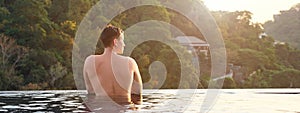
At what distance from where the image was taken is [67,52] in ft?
114

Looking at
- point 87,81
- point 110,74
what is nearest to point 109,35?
point 110,74

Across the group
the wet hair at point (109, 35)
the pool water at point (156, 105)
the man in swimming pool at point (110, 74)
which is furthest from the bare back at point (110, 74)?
the wet hair at point (109, 35)

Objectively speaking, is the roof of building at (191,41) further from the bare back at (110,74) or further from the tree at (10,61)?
the bare back at (110,74)

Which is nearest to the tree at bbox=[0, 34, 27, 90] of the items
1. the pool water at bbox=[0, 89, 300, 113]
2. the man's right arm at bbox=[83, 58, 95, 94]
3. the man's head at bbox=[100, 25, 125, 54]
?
the pool water at bbox=[0, 89, 300, 113]

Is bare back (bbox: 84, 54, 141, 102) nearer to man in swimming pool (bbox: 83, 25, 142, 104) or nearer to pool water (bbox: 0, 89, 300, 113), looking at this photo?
man in swimming pool (bbox: 83, 25, 142, 104)

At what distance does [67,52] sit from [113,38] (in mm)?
28051

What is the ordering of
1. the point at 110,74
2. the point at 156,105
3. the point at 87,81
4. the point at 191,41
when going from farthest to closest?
the point at 191,41 < the point at 156,105 < the point at 87,81 < the point at 110,74

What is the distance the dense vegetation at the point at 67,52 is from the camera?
3200cm

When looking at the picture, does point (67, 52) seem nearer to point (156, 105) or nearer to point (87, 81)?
point (156, 105)

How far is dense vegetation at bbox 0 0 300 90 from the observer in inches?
1260

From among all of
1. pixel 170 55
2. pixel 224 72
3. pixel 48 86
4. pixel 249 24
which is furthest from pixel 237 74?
pixel 48 86

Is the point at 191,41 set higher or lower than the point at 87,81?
higher

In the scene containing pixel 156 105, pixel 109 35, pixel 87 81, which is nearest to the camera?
pixel 109 35

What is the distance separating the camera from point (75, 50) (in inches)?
1352
